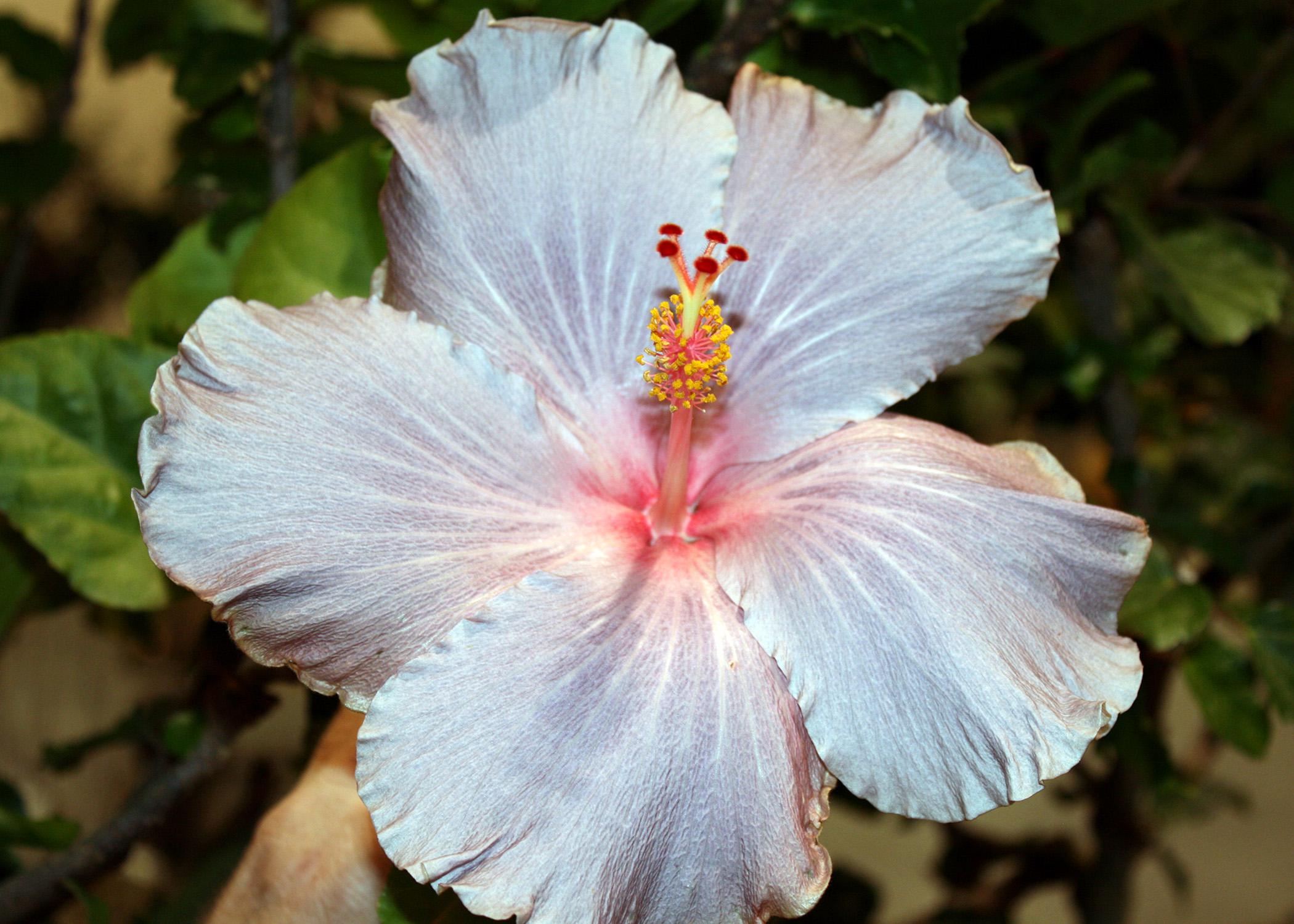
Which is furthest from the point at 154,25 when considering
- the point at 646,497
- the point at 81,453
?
the point at 646,497

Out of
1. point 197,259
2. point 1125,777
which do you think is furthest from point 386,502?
point 1125,777

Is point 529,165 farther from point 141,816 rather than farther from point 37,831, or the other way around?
point 37,831

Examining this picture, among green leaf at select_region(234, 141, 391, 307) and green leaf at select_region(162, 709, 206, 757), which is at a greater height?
green leaf at select_region(234, 141, 391, 307)

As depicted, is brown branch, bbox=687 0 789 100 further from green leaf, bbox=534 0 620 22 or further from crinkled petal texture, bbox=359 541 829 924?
crinkled petal texture, bbox=359 541 829 924

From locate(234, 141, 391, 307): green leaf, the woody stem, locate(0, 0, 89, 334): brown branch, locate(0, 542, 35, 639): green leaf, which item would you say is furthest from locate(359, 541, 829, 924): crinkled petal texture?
locate(0, 0, 89, 334): brown branch

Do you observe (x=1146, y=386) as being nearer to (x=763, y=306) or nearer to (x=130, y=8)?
(x=763, y=306)

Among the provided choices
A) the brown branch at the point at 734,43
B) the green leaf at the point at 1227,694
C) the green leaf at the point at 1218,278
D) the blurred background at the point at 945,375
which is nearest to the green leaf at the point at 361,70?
the blurred background at the point at 945,375
